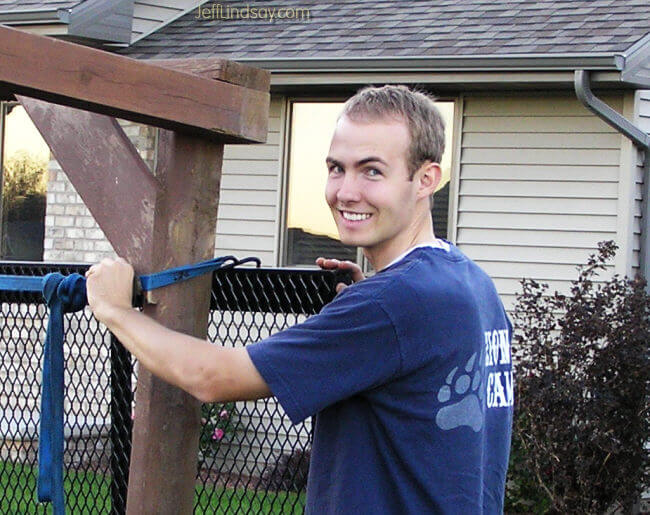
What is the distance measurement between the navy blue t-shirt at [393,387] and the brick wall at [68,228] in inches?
297

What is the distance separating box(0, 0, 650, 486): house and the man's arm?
604cm

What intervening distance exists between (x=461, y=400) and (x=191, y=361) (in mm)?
532

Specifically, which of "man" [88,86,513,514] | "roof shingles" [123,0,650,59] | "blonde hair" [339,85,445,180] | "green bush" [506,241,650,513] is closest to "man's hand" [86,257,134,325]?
"man" [88,86,513,514]

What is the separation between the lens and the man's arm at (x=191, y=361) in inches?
92.7

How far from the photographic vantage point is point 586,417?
7176 millimetres

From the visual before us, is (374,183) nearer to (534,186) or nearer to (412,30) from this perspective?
(534,186)

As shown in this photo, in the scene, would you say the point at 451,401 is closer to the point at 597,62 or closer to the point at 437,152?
the point at 437,152

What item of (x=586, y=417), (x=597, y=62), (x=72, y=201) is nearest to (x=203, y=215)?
(x=586, y=417)

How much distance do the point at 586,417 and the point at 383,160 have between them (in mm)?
5005

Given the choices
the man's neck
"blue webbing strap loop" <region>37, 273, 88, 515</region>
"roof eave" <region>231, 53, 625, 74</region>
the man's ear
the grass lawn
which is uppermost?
"roof eave" <region>231, 53, 625, 74</region>

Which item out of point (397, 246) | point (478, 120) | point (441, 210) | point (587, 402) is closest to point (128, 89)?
point (397, 246)

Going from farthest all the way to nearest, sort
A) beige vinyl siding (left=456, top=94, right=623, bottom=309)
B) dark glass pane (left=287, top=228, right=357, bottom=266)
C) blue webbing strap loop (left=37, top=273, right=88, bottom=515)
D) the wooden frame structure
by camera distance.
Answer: dark glass pane (left=287, top=228, right=357, bottom=266) < beige vinyl siding (left=456, top=94, right=623, bottom=309) < blue webbing strap loop (left=37, top=273, right=88, bottom=515) < the wooden frame structure

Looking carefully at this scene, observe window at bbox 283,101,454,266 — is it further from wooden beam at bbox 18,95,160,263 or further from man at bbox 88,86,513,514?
man at bbox 88,86,513,514

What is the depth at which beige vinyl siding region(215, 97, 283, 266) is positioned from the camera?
9.64 m
